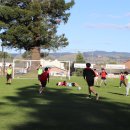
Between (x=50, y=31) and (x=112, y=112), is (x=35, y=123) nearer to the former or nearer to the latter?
Result: (x=112, y=112)

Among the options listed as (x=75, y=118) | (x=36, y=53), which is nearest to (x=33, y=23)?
(x=36, y=53)

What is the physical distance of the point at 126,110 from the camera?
60.4 ft

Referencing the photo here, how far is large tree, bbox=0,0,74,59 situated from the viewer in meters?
72.2

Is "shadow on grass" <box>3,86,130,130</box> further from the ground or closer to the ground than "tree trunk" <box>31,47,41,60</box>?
closer to the ground

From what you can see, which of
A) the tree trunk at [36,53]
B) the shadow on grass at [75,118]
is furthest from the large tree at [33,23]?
the shadow on grass at [75,118]

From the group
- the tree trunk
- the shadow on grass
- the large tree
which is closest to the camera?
the shadow on grass

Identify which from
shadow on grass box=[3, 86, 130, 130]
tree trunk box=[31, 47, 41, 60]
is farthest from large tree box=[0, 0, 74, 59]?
shadow on grass box=[3, 86, 130, 130]

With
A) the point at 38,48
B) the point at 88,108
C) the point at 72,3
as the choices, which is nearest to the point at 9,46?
the point at 38,48

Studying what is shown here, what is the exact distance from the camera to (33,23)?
2894 inches

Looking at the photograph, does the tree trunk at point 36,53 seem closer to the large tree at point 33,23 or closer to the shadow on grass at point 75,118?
the large tree at point 33,23

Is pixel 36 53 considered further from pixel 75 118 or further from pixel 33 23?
Result: pixel 75 118

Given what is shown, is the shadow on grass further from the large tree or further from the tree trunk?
the tree trunk

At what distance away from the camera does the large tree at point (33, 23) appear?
237 ft

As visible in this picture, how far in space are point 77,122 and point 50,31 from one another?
61.6 meters
